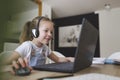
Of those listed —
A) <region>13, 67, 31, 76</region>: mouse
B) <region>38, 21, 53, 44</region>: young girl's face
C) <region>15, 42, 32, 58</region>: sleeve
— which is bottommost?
<region>13, 67, 31, 76</region>: mouse

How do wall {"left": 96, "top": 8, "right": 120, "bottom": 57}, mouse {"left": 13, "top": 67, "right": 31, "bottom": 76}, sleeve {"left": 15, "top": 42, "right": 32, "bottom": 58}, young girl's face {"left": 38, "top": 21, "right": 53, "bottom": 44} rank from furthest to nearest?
wall {"left": 96, "top": 8, "right": 120, "bottom": 57}, young girl's face {"left": 38, "top": 21, "right": 53, "bottom": 44}, sleeve {"left": 15, "top": 42, "right": 32, "bottom": 58}, mouse {"left": 13, "top": 67, "right": 31, "bottom": 76}

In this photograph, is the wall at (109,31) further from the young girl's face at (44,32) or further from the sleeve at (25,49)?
the sleeve at (25,49)

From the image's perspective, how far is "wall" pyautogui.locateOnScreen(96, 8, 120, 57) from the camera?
131 inches

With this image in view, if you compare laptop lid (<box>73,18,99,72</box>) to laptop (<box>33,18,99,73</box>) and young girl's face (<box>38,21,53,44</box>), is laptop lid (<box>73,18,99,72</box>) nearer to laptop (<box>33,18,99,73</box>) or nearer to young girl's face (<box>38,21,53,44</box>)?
laptop (<box>33,18,99,73</box>)

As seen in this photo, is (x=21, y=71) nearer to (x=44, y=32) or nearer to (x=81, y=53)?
(x=81, y=53)

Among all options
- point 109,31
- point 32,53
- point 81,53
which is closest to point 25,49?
point 32,53

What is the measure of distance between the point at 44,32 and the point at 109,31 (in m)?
2.64

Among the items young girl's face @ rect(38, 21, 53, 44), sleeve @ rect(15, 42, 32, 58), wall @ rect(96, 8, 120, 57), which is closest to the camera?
sleeve @ rect(15, 42, 32, 58)

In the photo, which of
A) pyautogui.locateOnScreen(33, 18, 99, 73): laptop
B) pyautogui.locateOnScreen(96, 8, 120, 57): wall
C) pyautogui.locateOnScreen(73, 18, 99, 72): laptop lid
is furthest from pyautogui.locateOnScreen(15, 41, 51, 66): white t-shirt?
pyautogui.locateOnScreen(96, 8, 120, 57): wall

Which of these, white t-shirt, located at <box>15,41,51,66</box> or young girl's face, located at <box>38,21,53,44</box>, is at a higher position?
young girl's face, located at <box>38,21,53,44</box>

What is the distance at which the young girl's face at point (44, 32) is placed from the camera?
3.43 feet

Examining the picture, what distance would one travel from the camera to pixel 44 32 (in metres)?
1.06

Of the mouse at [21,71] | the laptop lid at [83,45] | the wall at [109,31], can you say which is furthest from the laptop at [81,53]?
the wall at [109,31]

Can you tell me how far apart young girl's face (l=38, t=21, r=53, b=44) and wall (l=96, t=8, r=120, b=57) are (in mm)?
2549
